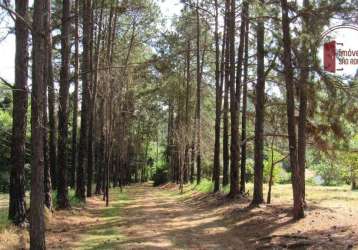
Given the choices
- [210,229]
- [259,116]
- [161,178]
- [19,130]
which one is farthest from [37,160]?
[161,178]

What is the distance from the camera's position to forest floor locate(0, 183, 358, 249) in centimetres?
1066

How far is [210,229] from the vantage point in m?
14.1

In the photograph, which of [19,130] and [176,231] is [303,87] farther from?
[19,130]

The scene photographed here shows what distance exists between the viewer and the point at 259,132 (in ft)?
55.2

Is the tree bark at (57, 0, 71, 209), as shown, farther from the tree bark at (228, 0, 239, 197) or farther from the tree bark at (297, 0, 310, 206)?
the tree bark at (297, 0, 310, 206)

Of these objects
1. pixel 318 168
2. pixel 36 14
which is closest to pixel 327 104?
pixel 36 14

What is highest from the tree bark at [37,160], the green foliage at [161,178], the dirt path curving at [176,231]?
the tree bark at [37,160]

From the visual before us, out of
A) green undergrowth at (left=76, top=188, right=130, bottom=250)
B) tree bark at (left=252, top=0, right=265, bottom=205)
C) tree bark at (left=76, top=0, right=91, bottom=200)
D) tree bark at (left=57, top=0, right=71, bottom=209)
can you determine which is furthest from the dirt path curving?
tree bark at (left=76, top=0, right=91, bottom=200)

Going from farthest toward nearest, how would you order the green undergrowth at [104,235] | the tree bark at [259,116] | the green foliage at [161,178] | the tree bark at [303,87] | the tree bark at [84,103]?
the green foliage at [161,178] → the tree bark at [84,103] → the tree bark at [259,116] → the tree bark at [303,87] → the green undergrowth at [104,235]

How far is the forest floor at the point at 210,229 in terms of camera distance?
35.0ft

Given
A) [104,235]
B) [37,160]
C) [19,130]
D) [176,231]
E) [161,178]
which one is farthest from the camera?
[161,178]

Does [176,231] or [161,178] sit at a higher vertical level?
[176,231]

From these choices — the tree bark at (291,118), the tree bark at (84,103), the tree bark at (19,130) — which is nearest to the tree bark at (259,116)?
the tree bark at (291,118)

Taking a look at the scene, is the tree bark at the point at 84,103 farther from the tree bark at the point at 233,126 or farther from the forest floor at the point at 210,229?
the tree bark at the point at 233,126
